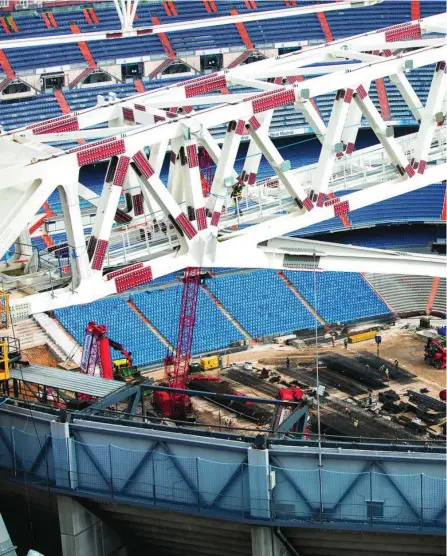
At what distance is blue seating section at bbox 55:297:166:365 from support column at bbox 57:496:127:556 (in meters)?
22.2

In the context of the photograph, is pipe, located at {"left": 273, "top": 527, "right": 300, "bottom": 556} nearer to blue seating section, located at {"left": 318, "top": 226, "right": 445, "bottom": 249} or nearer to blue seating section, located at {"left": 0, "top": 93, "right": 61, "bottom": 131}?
blue seating section, located at {"left": 318, "top": 226, "right": 445, "bottom": 249}

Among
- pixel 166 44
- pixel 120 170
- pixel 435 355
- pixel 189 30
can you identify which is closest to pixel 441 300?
pixel 435 355

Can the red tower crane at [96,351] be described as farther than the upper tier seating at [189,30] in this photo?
No

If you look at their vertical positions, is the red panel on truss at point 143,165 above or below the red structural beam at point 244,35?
below

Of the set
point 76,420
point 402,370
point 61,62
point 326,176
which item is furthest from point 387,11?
point 76,420

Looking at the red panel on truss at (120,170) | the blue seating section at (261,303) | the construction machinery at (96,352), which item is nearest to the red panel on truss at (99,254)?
the red panel on truss at (120,170)

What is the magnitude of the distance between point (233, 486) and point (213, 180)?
10227mm

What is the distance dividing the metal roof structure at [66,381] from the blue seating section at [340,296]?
25410mm

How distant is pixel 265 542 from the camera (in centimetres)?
3269

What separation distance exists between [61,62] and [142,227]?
30.2m

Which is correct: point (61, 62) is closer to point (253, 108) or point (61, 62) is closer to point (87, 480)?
point (253, 108)

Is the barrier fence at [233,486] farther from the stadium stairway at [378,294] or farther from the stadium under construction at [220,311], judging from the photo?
the stadium stairway at [378,294]

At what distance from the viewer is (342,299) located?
63750mm

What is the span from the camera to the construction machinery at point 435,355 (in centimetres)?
5691
